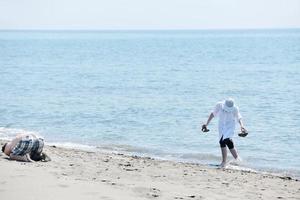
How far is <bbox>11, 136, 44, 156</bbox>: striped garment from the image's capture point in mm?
11133

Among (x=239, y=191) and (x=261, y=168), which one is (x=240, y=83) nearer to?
(x=261, y=168)

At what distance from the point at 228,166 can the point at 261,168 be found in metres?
0.99

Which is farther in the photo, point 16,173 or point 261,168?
point 261,168

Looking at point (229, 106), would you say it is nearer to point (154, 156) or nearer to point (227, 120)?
point (227, 120)

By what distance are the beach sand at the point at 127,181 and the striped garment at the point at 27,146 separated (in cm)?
30

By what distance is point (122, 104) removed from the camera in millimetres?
26891

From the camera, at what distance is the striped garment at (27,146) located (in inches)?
438

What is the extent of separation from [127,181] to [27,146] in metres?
2.20

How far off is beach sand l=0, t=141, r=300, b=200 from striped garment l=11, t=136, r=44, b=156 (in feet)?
0.97

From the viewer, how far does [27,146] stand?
11.2 metres

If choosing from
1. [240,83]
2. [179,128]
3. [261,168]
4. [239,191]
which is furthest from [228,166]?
[240,83]

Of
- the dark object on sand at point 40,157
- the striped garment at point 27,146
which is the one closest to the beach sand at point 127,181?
the dark object on sand at point 40,157

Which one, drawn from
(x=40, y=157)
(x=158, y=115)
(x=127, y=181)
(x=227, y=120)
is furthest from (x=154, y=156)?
(x=158, y=115)

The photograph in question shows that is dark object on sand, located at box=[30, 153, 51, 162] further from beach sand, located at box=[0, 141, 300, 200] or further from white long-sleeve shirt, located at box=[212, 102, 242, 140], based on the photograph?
white long-sleeve shirt, located at box=[212, 102, 242, 140]
